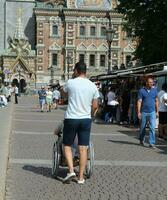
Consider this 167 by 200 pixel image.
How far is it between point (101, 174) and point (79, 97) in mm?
1756

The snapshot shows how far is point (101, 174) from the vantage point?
1035 centimetres

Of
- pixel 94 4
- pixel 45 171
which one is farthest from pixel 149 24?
pixel 94 4

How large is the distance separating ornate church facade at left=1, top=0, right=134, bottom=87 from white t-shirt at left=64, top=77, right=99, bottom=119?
80892 millimetres

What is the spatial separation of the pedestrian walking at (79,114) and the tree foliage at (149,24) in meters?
20.1

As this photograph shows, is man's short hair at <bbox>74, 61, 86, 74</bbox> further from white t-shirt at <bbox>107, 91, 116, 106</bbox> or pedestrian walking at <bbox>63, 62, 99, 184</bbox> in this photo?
white t-shirt at <bbox>107, 91, 116, 106</bbox>

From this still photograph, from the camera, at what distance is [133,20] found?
33.2 m

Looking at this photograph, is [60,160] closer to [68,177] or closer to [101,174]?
[68,177]

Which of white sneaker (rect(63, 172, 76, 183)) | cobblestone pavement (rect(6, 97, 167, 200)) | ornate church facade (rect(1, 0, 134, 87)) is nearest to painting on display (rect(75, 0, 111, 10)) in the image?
ornate church facade (rect(1, 0, 134, 87))

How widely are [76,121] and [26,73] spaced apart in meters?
83.9

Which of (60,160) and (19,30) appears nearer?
(60,160)

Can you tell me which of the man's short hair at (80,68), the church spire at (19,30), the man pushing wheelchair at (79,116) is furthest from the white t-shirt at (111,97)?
the church spire at (19,30)

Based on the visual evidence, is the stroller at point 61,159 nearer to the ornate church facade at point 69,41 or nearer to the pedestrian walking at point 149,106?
the pedestrian walking at point 149,106

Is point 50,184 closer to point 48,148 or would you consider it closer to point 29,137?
point 48,148

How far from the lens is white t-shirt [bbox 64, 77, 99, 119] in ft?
30.8
